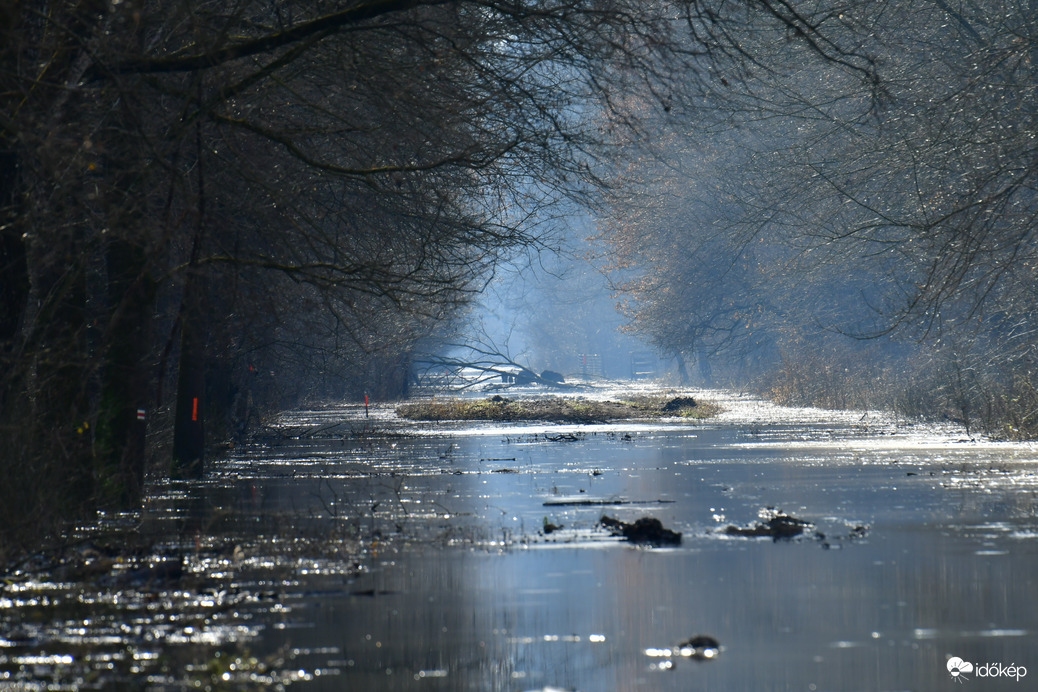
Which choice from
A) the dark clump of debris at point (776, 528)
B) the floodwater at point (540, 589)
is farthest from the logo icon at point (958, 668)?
the dark clump of debris at point (776, 528)

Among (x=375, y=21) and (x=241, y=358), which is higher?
(x=375, y=21)

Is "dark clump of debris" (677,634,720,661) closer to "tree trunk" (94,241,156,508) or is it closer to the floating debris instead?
the floating debris

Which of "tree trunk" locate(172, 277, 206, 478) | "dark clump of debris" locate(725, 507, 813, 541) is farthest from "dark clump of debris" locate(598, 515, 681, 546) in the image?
"tree trunk" locate(172, 277, 206, 478)

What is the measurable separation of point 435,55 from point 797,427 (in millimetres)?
20748

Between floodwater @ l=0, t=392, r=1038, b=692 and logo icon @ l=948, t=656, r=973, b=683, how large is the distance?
0.8 inches

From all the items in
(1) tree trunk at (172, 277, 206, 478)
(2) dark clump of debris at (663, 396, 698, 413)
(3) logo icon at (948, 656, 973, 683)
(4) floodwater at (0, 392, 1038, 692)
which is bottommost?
(3) logo icon at (948, 656, 973, 683)

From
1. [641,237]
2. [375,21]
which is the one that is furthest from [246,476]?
[641,237]

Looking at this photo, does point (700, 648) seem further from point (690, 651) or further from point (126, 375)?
point (126, 375)

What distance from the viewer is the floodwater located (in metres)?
6.38

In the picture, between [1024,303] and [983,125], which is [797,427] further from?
[983,125]

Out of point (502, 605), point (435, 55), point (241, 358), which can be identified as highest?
point (435, 55)

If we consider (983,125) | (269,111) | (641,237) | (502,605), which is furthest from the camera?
(641,237)

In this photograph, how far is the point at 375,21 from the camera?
1227 centimetres

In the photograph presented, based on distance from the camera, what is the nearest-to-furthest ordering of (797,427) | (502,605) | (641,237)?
(502,605) < (797,427) < (641,237)
